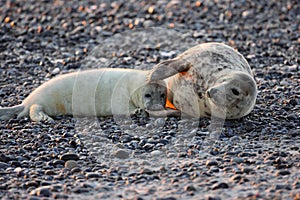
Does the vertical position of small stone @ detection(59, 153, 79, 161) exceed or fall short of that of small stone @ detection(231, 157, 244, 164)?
it exceeds it

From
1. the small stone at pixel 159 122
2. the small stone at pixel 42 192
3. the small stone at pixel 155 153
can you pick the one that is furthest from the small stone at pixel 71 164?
the small stone at pixel 159 122

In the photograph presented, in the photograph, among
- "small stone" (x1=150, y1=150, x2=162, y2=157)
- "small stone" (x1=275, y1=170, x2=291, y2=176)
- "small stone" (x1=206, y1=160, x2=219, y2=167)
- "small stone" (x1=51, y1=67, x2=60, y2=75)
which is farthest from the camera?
"small stone" (x1=51, y1=67, x2=60, y2=75)

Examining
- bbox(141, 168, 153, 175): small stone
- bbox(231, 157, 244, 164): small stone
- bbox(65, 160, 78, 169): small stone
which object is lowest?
bbox(231, 157, 244, 164): small stone

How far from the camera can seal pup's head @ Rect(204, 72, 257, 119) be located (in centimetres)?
632

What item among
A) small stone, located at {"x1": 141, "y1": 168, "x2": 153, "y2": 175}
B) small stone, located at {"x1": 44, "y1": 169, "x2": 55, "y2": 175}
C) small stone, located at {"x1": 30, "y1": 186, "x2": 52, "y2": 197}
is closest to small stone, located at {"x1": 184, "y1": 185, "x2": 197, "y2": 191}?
small stone, located at {"x1": 141, "y1": 168, "x2": 153, "y2": 175}

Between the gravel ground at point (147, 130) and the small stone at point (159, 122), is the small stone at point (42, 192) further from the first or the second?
the small stone at point (159, 122)

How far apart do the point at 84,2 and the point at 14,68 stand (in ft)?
13.0

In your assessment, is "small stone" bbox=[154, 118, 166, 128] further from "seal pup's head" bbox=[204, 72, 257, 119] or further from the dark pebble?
the dark pebble

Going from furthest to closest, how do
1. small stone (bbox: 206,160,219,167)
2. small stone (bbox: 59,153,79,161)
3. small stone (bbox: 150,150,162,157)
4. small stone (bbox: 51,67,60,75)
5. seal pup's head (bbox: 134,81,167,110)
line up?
1. small stone (bbox: 51,67,60,75)
2. seal pup's head (bbox: 134,81,167,110)
3. small stone (bbox: 150,150,162,157)
4. small stone (bbox: 59,153,79,161)
5. small stone (bbox: 206,160,219,167)

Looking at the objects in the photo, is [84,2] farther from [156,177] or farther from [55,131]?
[156,177]

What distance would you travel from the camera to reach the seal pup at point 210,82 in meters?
6.36

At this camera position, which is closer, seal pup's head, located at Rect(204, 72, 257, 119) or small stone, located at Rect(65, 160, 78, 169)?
small stone, located at Rect(65, 160, 78, 169)

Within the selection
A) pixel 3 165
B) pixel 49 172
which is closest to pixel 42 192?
pixel 49 172

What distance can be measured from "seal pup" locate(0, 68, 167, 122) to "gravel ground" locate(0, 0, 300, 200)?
0.17 meters
